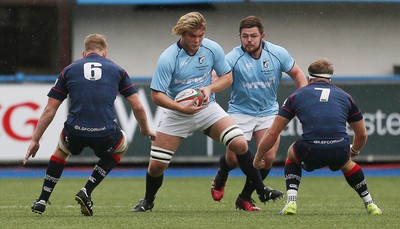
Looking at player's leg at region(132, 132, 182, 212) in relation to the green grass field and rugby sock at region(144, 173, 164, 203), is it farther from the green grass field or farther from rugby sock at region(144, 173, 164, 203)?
the green grass field

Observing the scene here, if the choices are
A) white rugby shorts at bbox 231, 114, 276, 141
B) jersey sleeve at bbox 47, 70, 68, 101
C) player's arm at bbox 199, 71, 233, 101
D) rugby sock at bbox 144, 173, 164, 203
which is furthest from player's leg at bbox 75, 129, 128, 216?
white rugby shorts at bbox 231, 114, 276, 141

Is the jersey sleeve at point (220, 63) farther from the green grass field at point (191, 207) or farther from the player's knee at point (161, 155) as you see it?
the green grass field at point (191, 207)

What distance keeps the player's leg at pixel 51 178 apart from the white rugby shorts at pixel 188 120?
128 cm

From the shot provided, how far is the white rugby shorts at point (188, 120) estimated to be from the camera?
40.5ft

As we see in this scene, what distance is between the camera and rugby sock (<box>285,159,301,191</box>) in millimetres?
11336

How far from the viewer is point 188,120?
1238cm

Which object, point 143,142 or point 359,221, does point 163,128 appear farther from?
point 143,142

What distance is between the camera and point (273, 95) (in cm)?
1334

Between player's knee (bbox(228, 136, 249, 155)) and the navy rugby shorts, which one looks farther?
player's knee (bbox(228, 136, 249, 155))

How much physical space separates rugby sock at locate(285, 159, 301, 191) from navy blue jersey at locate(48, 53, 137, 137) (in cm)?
177

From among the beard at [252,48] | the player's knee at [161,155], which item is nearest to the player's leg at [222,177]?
the player's knee at [161,155]

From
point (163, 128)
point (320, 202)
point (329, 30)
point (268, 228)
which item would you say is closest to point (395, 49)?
point (329, 30)

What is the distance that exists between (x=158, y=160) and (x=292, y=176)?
5.56 ft

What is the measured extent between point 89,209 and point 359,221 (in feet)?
8.65
